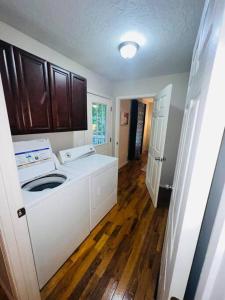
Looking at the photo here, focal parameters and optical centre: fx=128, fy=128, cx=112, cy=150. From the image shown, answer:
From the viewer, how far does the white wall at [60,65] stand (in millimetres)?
1410

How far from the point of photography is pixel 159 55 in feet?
5.99

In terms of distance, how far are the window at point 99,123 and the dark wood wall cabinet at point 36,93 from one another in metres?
1.00

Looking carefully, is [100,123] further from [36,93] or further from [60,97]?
[36,93]

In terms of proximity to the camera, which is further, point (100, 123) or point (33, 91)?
point (100, 123)

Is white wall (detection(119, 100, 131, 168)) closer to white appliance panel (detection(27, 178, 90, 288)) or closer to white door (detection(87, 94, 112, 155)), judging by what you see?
white door (detection(87, 94, 112, 155))

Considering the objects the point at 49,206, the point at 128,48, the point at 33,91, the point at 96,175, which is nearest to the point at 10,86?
the point at 33,91

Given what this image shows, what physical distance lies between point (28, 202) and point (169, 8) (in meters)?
1.94

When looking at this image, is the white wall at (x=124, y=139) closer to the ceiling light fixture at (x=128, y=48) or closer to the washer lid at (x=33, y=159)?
the ceiling light fixture at (x=128, y=48)

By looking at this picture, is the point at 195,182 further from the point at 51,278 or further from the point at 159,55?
the point at 159,55

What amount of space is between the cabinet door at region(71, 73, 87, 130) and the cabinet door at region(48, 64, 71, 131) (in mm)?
76

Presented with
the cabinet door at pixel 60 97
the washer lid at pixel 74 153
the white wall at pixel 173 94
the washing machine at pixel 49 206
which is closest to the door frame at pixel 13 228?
the washing machine at pixel 49 206

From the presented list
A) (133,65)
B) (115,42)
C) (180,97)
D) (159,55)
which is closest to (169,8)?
(115,42)

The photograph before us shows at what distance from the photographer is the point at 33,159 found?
4.77 ft

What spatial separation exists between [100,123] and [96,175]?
5.42 feet
